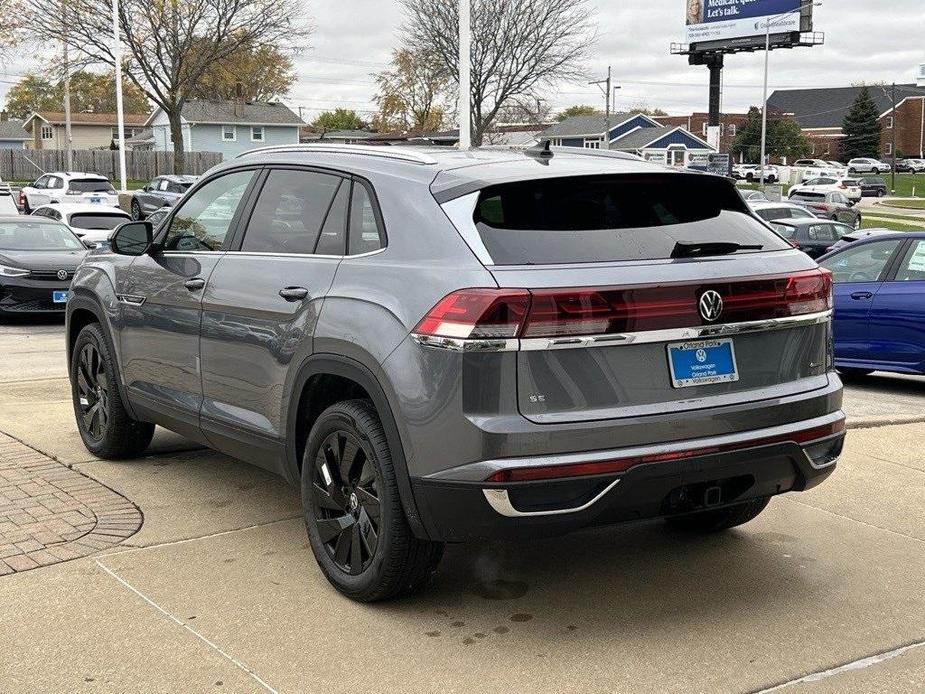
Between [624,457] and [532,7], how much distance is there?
177ft

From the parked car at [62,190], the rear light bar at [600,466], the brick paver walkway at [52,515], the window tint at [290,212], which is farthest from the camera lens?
the parked car at [62,190]

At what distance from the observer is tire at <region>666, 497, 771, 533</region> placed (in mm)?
5238

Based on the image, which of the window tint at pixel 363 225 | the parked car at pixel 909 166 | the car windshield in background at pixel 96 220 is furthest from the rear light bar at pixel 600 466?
the parked car at pixel 909 166

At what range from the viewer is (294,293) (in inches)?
183

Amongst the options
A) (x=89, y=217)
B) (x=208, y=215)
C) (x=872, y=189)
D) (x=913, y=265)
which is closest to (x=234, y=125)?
(x=872, y=189)

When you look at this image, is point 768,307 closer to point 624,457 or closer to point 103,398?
point 624,457

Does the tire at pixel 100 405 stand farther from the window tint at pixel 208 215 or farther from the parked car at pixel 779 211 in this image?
the parked car at pixel 779 211

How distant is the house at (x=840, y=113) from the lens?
390 ft

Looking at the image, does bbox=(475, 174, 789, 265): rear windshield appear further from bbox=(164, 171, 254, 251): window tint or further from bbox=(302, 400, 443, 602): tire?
bbox=(164, 171, 254, 251): window tint

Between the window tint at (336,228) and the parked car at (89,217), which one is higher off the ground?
the window tint at (336,228)

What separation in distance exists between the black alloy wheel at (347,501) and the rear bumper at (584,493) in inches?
14.8

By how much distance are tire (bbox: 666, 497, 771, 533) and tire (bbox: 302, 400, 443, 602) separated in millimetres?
1508

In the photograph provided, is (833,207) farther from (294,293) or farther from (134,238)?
(294,293)

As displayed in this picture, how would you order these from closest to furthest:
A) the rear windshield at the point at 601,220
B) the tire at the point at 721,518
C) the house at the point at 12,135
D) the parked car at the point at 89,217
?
1. the rear windshield at the point at 601,220
2. the tire at the point at 721,518
3. the parked car at the point at 89,217
4. the house at the point at 12,135
